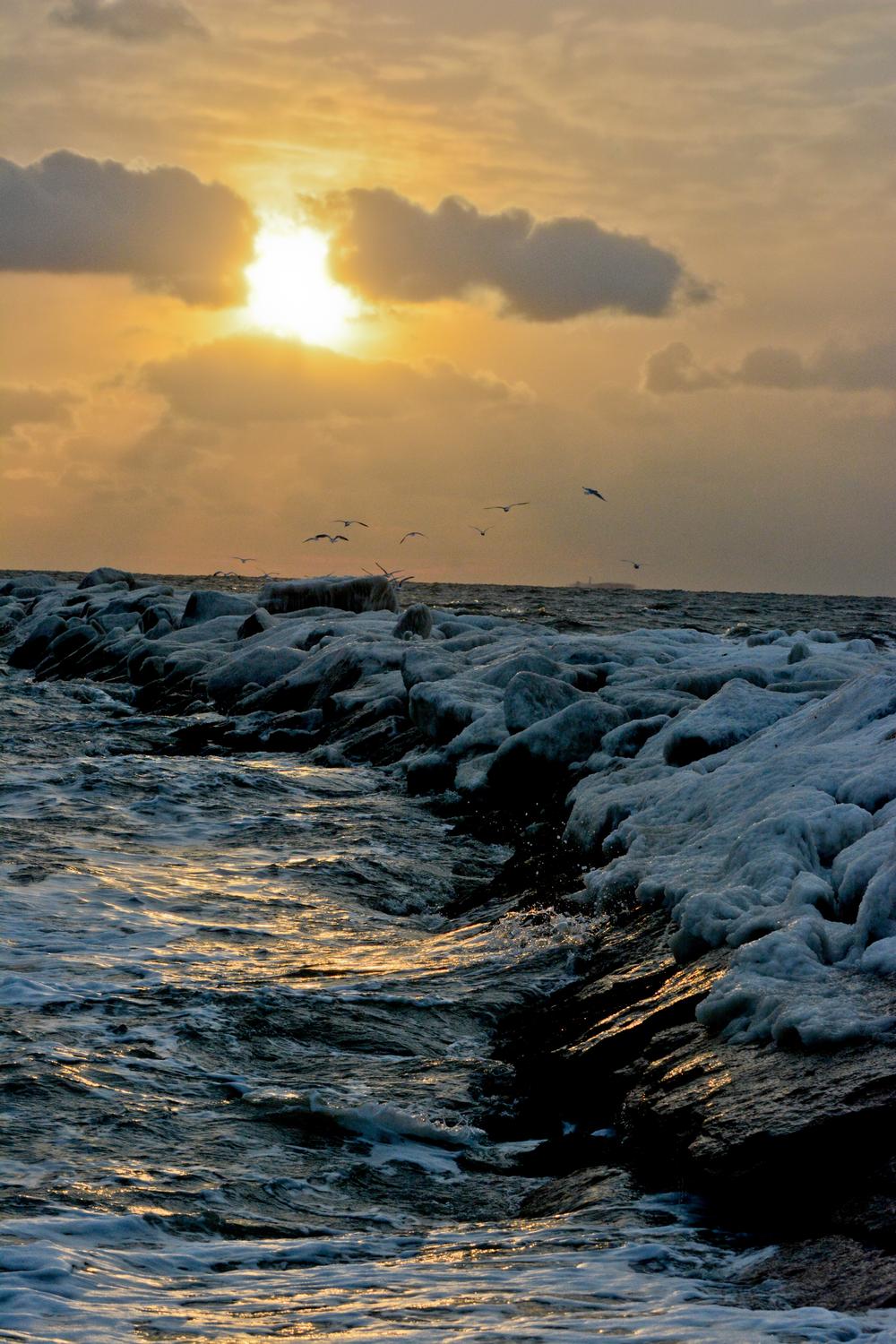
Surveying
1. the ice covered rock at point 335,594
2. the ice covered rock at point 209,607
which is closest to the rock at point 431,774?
the ice covered rock at point 209,607

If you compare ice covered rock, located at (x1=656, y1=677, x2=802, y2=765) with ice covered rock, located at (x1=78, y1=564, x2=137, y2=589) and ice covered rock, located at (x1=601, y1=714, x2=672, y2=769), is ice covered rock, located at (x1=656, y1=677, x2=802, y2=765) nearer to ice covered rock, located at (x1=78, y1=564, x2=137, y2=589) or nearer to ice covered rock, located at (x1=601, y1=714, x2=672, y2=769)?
ice covered rock, located at (x1=601, y1=714, x2=672, y2=769)

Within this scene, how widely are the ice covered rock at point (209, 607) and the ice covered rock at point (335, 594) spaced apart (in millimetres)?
628

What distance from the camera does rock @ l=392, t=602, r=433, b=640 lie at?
2141 centimetres

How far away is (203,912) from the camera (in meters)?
9.91

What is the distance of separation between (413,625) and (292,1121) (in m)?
15.5

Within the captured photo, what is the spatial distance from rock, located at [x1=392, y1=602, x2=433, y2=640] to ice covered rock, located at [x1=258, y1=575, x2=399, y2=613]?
662 cm

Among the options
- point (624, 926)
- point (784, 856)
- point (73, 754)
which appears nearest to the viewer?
point (784, 856)

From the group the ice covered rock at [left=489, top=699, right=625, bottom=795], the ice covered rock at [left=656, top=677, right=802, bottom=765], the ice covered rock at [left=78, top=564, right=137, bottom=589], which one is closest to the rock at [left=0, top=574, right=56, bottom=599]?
the ice covered rock at [left=78, top=564, right=137, bottom=589]

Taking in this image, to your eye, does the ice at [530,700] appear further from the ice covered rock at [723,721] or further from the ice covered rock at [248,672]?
the ice covered rock at [248,672]

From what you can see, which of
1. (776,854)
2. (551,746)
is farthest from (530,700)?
(776,854)

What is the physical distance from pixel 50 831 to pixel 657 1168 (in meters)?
8.29

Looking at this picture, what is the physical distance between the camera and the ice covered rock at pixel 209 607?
27.3 m

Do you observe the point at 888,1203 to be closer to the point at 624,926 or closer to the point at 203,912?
the point at 624,926

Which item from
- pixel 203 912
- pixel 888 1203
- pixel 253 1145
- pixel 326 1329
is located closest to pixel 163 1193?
pixel 253 1145
